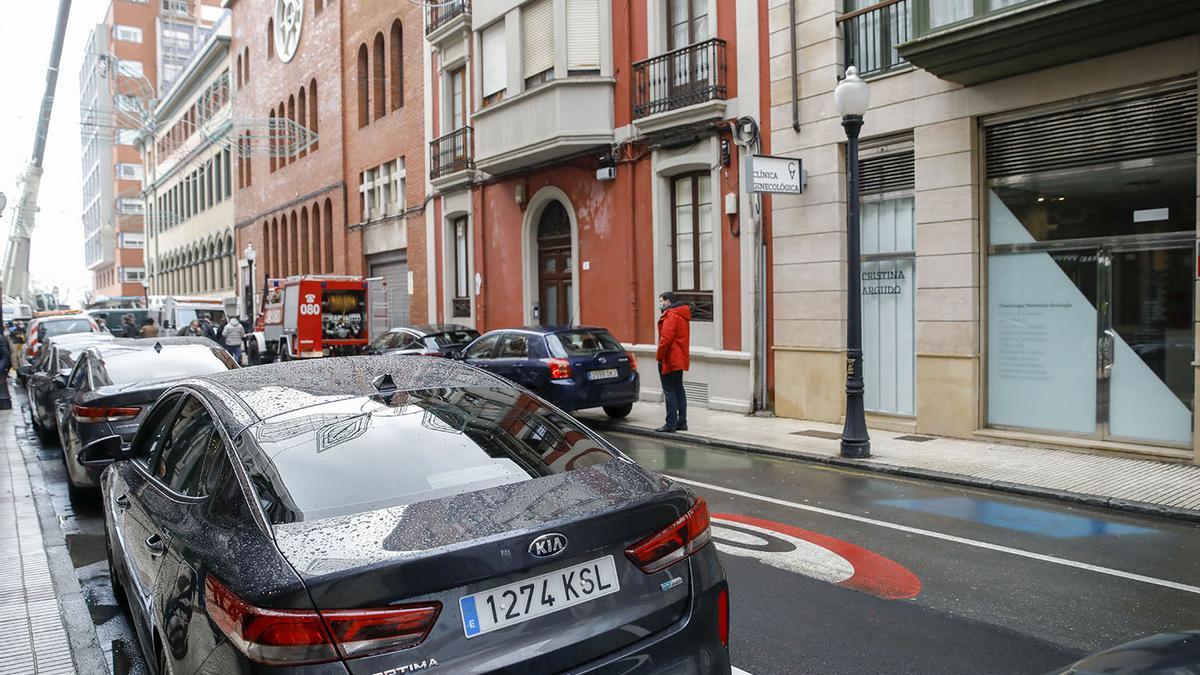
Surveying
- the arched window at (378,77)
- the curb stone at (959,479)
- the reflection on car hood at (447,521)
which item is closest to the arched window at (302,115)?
the arched window at (378,77)

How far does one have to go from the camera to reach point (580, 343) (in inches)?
525

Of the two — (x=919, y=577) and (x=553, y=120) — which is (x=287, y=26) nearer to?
(x=553, y=120)

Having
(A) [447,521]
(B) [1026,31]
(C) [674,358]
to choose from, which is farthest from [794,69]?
(A) [447,521]

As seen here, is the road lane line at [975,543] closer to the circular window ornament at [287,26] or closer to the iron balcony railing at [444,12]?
the iron balcony railing at [444,12]

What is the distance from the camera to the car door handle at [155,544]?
11.0 ft

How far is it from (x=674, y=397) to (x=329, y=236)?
23.3m

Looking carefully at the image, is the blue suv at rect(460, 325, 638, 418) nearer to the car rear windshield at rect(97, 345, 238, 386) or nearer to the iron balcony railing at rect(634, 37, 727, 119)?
the car rear windshield at rect(97, 345, 238, 386)

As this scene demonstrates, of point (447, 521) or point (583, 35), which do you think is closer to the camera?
point (447, 521)

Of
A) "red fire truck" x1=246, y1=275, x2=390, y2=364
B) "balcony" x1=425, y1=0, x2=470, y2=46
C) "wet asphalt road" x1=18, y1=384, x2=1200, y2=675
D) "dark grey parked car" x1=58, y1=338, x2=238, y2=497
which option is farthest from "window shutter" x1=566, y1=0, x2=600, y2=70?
"wet asphalt road" x1=18, y1=384, x2=1200, y2=675

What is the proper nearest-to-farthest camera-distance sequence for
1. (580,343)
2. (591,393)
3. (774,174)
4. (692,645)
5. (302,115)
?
(692,645) < (774,174) < (591,393) < (580,343) < (302,115)

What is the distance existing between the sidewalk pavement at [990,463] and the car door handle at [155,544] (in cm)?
764

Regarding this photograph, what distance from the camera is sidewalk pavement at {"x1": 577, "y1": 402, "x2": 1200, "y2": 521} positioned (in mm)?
7977

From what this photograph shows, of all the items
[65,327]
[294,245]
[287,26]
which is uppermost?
[287,26]

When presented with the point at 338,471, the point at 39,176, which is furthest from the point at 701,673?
the point at 39,176
